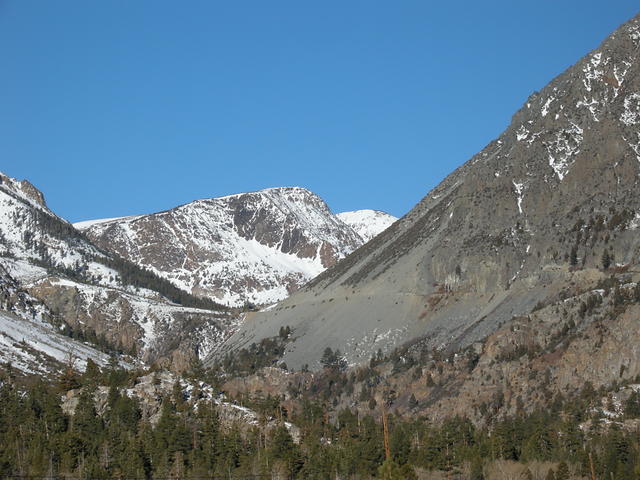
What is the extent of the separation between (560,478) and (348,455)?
87.1ft

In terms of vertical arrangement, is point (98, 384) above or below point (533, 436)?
above

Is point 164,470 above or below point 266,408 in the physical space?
below

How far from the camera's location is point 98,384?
172 meters

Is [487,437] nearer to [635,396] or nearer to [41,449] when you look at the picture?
[635,396]

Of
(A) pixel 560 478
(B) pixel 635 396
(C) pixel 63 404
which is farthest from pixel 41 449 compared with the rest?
(B) pixel 635 396

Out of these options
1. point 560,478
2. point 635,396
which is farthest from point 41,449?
point 635,396

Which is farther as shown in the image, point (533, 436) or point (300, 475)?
point (533, 436)

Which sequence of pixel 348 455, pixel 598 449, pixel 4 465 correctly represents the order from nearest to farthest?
pixel 4 465 < pixel 348 455 < pixel 598 449

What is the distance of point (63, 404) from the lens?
16812cm

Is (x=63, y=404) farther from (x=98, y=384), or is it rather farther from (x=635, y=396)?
(x=635, y=396)

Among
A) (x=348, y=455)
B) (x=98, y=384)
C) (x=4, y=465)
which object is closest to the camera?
(x=4, y=465)

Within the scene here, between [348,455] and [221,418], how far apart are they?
77.6 ft

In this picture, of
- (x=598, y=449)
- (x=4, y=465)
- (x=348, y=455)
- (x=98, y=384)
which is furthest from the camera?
(x=98, y=384)

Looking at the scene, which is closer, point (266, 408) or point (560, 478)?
point (560, 478)
